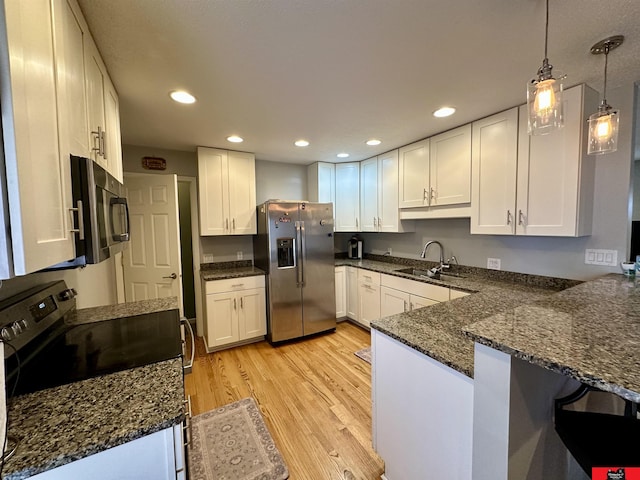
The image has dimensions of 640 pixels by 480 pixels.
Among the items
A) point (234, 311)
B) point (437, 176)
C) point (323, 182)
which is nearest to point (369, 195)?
point (323, 182)

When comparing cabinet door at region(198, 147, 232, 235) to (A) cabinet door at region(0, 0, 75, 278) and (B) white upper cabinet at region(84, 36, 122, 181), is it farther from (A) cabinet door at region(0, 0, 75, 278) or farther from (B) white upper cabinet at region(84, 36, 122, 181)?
(A) cabinet door at region(0, 0, 75, 278)

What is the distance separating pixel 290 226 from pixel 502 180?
6.97 feet

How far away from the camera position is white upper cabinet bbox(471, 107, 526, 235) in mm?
2154

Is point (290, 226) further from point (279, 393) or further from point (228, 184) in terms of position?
point (279, 393)

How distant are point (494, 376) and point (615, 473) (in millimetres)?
430

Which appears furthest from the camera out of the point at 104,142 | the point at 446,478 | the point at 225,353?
the point at 225,353

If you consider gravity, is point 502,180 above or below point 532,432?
above

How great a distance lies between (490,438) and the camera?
90 cm

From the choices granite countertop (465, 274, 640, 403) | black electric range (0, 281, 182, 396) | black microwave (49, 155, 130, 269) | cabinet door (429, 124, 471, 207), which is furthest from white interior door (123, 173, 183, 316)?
granite countertop (465, 274, 640, 403)

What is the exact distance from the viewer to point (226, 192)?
3.23 m

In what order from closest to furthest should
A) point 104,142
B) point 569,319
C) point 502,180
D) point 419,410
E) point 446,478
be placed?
point 569,319 < point 446,478 < point 419,410 < point 104,142 < point 502,180

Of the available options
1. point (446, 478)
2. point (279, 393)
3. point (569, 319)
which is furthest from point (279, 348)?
point (569, 319)

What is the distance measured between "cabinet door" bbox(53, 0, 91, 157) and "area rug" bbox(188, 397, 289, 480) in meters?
1.66

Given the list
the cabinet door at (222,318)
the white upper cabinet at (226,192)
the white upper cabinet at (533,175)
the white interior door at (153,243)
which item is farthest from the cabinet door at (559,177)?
the white interior door at (153,243)
